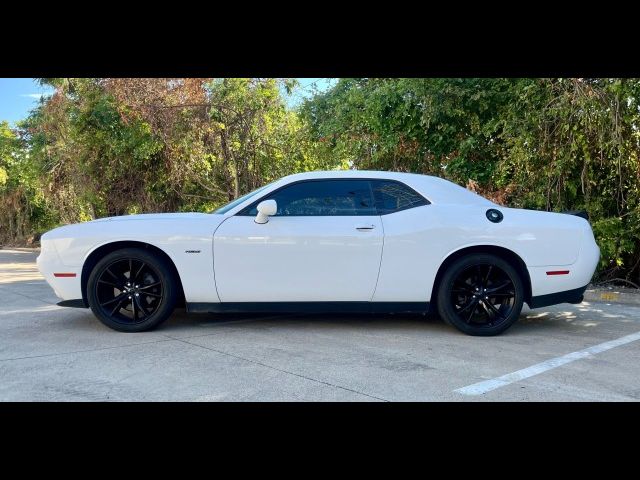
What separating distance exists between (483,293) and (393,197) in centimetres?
123

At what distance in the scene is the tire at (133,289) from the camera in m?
5.11

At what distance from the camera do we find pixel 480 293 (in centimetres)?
523

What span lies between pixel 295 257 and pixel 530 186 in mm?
4974

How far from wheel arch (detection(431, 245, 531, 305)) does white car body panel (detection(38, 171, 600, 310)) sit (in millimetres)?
53

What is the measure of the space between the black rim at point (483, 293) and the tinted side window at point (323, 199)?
1078mm

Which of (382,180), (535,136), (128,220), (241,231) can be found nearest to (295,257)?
(241,231)

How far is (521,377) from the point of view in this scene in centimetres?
392

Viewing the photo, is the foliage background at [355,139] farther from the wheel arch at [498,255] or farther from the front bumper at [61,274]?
the front bumper at [61,274]

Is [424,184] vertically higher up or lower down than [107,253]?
higher up

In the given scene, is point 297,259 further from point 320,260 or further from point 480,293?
point 480,293

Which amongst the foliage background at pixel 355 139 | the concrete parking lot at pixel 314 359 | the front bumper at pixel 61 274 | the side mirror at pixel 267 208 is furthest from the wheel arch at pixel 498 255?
the front bumper at pixel 61 274

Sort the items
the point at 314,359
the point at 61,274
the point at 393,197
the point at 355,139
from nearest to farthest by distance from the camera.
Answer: the point at 314,359
the point at 61,274
the point at 393,197
the point at 355,139

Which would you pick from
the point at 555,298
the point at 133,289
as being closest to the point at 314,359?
the point at 133,289
